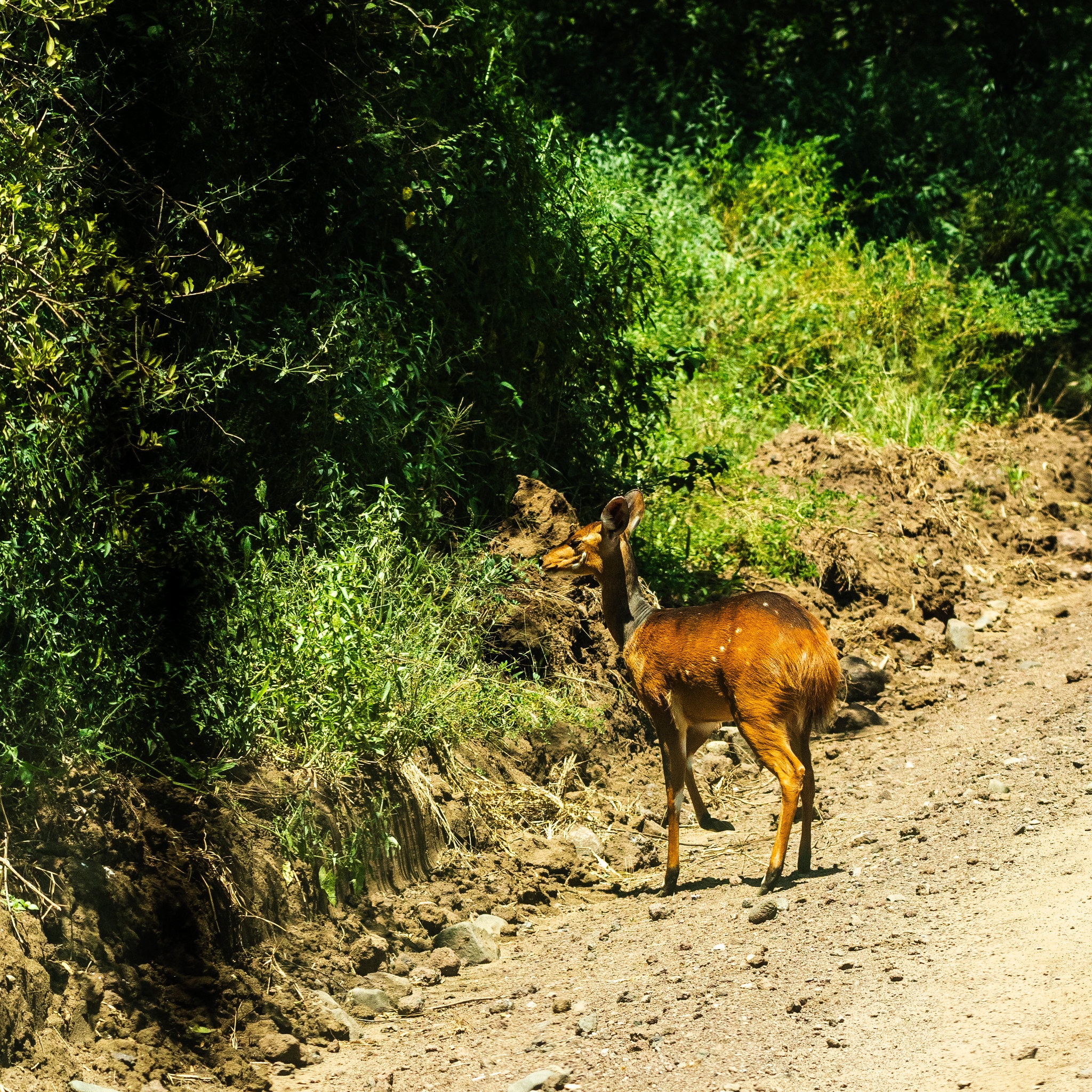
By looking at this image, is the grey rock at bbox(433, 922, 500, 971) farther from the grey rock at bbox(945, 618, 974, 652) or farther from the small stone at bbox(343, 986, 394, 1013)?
the grey rock at bbox(945, 618, 974, 652)

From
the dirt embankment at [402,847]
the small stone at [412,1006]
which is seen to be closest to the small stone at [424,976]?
the dirt embankment at [402,847]

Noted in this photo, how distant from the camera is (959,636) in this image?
34.0ft

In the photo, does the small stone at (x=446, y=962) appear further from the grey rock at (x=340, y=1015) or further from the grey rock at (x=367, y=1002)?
the grey rock at (x=340, y=1015)

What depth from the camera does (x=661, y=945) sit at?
5938 mm

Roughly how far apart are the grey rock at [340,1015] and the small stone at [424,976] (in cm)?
42

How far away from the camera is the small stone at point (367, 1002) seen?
5.69 m

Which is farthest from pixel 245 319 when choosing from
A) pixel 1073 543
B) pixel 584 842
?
pixel 1073 543

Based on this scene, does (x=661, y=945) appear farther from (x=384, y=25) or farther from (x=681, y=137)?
(x=681, y=137)

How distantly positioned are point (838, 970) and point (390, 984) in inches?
77.7

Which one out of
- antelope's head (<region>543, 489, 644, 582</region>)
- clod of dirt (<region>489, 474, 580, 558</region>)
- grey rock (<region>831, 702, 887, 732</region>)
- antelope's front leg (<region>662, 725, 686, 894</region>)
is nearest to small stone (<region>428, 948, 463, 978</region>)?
antelope's front leg (<region>662, 725, 686, 894</region>)

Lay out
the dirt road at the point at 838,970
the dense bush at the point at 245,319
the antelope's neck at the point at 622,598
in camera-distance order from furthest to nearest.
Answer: the antelope's neck at the point at 622,598 → the dense bush at the point at 245,319 → the dirt road at the point at 838,970

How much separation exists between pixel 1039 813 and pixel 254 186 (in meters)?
5.24

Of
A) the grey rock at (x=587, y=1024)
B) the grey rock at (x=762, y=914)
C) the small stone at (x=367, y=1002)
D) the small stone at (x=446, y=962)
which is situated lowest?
the small stone at (x=446, y=962)

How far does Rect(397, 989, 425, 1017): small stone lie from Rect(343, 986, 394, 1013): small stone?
0.19 feet
